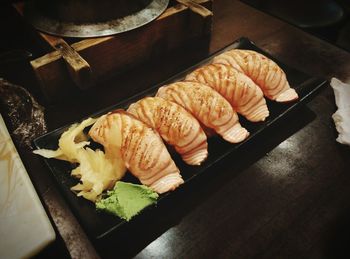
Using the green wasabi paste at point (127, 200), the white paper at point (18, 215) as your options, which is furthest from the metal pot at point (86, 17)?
the green wasabi paste at point (127, 200)

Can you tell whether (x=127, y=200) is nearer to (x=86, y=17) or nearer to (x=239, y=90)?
(x=239, y=90)

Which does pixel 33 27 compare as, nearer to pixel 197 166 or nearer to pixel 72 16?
pixel 72 16

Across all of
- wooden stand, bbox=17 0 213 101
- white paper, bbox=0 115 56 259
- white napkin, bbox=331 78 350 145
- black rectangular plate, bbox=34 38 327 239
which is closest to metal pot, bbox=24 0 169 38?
wooden stand, bbox=17 0 213 101

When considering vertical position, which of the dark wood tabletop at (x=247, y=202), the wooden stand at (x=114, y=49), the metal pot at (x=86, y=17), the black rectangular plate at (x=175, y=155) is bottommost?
the dark wood tabletop at (x=247, y=202)

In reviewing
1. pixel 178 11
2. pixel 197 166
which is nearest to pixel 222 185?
pixel 197 166

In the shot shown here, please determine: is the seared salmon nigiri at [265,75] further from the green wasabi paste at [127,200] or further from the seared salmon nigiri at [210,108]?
the green wasabi paste at [127,200]

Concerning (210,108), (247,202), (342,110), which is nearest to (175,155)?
(210,108)
